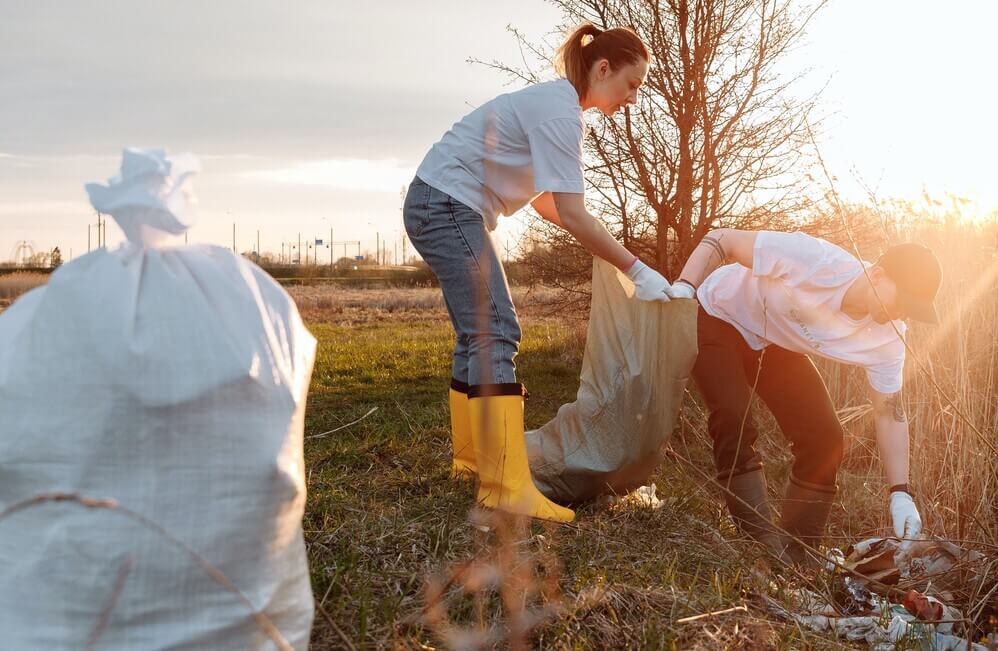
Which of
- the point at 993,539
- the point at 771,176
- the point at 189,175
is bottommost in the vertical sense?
the point at 993,539

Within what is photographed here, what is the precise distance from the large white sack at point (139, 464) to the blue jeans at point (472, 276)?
1.28 metres

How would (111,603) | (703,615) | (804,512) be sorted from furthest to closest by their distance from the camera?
(804,512), (703,615), (111,603)

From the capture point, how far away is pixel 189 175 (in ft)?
4.41

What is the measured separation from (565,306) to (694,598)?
4802mm

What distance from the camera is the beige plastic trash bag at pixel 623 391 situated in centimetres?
260

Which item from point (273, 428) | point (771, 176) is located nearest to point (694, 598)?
point (273, 428)

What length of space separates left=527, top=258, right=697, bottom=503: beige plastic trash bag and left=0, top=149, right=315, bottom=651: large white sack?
1.55m

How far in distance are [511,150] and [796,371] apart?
116cm

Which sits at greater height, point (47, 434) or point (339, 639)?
point (47, 434)

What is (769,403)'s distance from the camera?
2.73 meters

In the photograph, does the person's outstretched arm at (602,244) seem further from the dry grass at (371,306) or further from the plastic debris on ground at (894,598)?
the dry grass at (371,306)

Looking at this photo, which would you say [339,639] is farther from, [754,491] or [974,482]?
[974,482]

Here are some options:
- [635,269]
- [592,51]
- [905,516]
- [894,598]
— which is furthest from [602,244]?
[894,598]

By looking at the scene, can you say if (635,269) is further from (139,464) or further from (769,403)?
(139,464)
